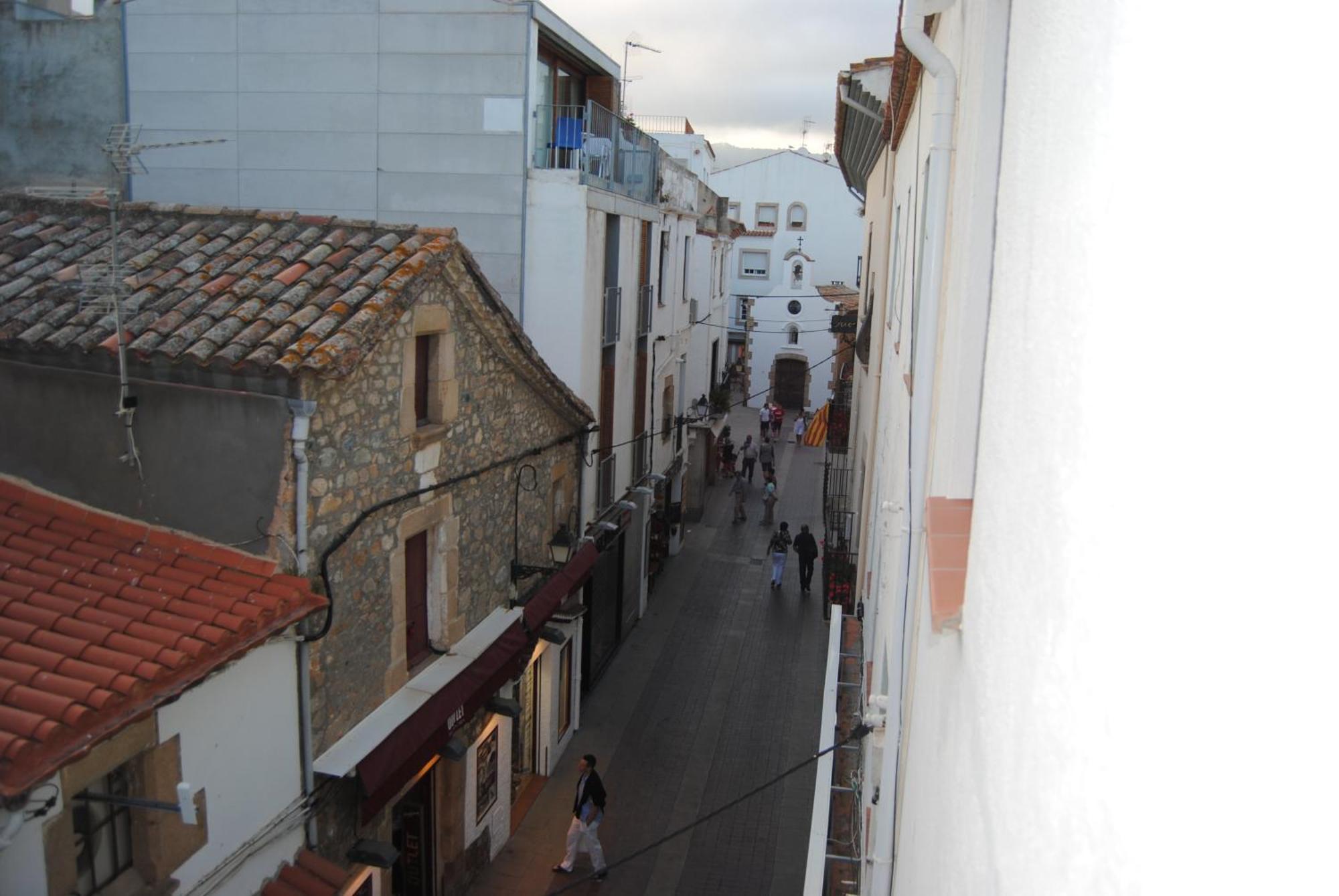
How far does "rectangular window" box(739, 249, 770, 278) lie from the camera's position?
45875 millimetres

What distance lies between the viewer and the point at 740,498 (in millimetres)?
28047

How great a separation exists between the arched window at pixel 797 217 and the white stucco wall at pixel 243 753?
43793mm

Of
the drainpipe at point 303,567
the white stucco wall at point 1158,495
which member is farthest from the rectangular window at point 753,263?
the white stucco wall at point 1158,495

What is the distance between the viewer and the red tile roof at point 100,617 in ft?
18.2

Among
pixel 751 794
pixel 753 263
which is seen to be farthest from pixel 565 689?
pixel 753 263

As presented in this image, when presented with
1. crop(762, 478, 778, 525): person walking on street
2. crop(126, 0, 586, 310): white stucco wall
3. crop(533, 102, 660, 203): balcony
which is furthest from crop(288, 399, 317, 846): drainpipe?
crop(762, 478, 778, 525): person walking on street

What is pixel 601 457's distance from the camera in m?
16.9

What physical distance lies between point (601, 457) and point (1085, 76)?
1519cm

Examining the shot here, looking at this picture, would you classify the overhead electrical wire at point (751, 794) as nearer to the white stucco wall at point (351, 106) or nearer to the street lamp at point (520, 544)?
the street lamp at point (520, 544)

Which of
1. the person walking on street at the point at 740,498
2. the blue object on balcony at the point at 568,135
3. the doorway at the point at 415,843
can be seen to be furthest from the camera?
the person walking on street at the point at 740,498

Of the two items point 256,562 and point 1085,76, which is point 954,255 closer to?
point 1085,76

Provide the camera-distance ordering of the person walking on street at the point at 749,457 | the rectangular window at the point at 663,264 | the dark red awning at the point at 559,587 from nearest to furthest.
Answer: the dark red awning at the point at 559,587 < the rectangular window at the point at 663,264 < the person walking on street at the point at 749,457

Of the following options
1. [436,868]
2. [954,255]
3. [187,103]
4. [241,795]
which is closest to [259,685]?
[241,795]

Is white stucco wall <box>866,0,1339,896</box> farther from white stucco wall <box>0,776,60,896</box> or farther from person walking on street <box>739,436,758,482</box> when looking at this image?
person walking on street <box>739,436,758,482</box>
